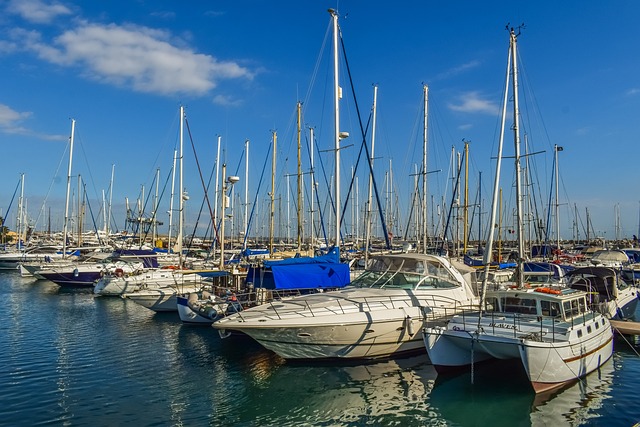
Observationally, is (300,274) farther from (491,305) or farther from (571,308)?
(571,308)

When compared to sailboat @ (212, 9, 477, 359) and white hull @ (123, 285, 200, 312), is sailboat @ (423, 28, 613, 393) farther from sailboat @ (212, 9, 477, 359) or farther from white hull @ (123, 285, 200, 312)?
white hull @ (123, 285, 200, 312)

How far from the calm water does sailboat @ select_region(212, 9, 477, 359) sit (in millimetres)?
742

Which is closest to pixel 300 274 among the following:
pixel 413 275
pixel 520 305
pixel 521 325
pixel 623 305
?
pixel 413 275

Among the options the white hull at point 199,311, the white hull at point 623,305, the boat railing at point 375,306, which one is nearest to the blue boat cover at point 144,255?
the white hull at point 199,311

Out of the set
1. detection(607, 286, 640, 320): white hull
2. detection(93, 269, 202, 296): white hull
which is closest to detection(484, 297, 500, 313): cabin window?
detection(607, 286, 640, 320): white hull

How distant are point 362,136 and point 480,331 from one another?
15.6 metres

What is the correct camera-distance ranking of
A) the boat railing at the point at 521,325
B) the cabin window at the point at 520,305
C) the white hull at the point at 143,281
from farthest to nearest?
the white hull at the point at 143,281 → the cabin window at the point at 520,305 → the boat railing at the point at 521,325

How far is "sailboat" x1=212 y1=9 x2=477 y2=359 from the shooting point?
49.9 feet

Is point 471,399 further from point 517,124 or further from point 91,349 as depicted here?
point 91,349

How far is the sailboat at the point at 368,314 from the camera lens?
1522cm

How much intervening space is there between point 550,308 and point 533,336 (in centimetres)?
240

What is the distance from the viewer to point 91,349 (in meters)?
18.4

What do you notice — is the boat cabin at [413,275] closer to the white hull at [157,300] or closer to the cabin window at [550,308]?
the cabin window at [550,308]

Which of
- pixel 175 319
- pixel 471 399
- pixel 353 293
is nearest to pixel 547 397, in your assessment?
pixel 471 399
